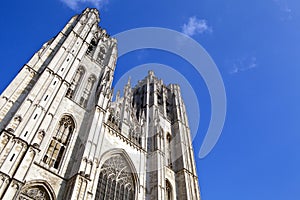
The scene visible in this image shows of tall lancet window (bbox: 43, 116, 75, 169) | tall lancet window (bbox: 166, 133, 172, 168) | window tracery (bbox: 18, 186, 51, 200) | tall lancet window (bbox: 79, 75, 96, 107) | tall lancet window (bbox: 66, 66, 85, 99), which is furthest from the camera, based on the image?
tall lancet window (bbox: 166, 133, 172, 168)

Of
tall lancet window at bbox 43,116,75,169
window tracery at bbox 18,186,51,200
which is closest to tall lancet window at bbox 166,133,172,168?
tall lancet window at bbox 43,116,75,169

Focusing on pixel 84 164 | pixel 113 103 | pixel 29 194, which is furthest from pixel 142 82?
pixel 29 194

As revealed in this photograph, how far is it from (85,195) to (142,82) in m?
24.8

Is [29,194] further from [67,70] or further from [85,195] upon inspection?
[67,70]

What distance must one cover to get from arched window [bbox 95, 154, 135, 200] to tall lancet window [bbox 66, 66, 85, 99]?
559cm

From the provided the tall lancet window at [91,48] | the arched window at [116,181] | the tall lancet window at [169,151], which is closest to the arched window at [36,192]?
the arched window at [116,181]

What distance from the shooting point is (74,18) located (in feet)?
81.4

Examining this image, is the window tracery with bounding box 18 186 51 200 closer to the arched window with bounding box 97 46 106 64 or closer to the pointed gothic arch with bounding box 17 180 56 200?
the pointed gothic arch with bounding box 17 180 56 200

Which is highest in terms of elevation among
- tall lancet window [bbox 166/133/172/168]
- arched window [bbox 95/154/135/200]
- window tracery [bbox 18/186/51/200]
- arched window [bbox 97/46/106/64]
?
arched window [bbox 97/46/106/64]

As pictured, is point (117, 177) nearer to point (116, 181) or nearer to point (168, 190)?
point (116, 181)

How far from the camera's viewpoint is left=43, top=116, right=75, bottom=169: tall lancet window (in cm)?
1323

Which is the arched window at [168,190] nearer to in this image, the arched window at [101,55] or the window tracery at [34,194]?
the window tracery at [34,194]

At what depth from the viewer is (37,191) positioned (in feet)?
37.6

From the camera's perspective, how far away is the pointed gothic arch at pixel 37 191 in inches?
430
